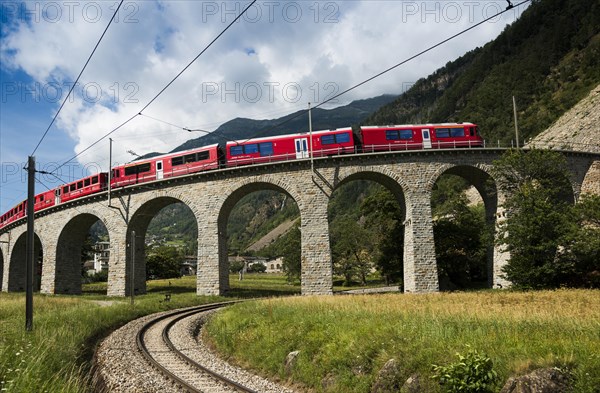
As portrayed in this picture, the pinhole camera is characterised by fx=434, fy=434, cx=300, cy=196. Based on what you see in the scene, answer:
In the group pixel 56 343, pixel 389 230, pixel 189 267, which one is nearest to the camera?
pixel 56 343

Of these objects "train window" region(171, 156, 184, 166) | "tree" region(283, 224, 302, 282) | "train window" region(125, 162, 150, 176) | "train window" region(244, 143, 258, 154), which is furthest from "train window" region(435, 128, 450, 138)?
"tree" region(283, 224, 302, 282)

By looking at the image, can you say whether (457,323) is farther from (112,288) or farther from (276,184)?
(112,288)

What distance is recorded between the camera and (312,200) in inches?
1412

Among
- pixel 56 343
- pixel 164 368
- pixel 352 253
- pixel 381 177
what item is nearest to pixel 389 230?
pixel 381 177

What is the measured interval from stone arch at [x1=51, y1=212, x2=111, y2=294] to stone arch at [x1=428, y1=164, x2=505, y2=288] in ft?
119

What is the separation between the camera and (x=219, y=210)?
38.4 metres

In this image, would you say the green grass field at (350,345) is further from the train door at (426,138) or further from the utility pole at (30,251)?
the train door at (426,138)

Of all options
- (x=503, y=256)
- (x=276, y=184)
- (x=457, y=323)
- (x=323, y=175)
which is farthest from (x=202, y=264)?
(x=457, y=323)

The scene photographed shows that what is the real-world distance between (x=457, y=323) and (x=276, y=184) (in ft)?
87.5

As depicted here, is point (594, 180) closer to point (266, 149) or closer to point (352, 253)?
point (352, 253)

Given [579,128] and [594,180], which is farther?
[579,128]

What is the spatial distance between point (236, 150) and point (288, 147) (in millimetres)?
4819

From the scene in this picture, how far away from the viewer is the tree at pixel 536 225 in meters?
27.0

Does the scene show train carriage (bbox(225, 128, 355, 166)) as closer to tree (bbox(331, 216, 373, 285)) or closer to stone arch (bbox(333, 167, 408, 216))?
stone arch (bbox(333, 167, 408, 216))
